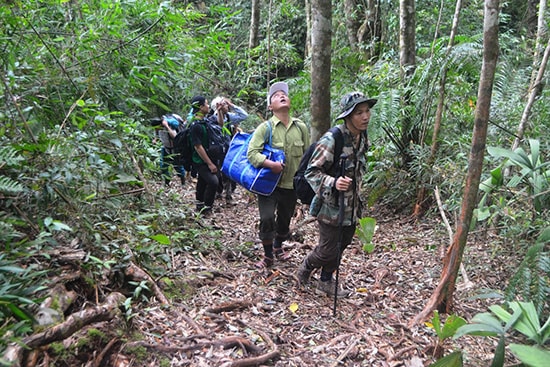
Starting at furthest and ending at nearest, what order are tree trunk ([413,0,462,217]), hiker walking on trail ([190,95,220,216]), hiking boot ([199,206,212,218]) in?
1. hiking boot ([199,206,212,218])
2. hiker walking on trail ([190,95,220,216])
3. tree trunk ([413,0,462,217])

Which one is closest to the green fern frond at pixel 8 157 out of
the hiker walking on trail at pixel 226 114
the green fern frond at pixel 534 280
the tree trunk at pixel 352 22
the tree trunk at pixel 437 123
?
the green fern frond at pixel 534 280

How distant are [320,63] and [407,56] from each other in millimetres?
2239

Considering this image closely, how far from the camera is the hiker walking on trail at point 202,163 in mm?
6586

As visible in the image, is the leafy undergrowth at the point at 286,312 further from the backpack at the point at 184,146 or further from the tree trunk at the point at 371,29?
the tree trunk at the point at 371,29

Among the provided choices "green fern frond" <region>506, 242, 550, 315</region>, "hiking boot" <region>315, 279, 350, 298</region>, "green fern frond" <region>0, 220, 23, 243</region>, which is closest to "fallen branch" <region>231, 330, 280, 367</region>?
"hiking boot" <region>315, 279, 350, 298</region>

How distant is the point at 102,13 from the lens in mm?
6809

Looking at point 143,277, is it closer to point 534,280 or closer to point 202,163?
point 534,280

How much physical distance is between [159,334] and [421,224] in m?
4.62

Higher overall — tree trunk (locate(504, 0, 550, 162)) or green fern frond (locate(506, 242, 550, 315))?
tree trunk (locate(504, 0, 550, 162))

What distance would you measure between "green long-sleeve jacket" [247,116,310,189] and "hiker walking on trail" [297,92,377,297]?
3.02 ft

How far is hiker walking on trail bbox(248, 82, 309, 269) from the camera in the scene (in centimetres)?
503

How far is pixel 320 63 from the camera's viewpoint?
5922mm

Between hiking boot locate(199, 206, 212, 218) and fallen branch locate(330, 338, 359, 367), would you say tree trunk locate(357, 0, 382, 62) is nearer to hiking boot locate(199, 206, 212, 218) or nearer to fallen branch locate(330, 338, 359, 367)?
hiking boot locate(199, 206, 212, 218)

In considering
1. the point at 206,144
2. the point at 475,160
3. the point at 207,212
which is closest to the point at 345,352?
the point at 475,160
